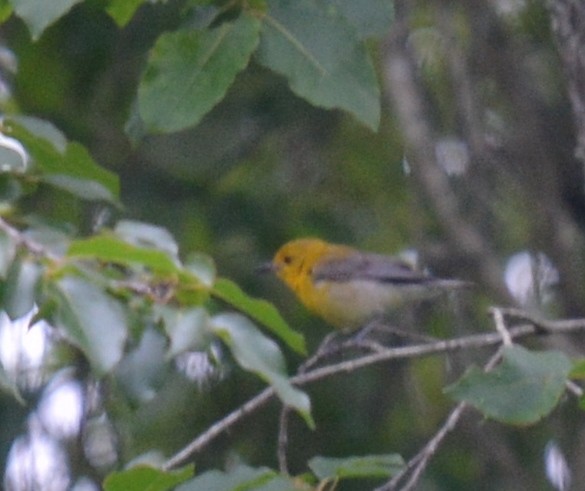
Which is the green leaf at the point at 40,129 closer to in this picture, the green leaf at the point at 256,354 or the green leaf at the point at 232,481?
the green leaf at the point at 256,354

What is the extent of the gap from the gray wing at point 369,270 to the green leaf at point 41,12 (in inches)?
152

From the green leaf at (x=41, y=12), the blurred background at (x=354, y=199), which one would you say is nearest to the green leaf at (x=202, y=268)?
the green leaf at (x=41, y=12)

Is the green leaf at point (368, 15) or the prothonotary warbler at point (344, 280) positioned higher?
the green leaf at point (368, 15)

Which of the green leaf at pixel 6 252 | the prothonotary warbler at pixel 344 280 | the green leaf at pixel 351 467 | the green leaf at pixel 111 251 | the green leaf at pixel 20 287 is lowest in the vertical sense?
the prothonotary warbler at pixel 344 280

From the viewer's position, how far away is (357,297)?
7305 millimetres

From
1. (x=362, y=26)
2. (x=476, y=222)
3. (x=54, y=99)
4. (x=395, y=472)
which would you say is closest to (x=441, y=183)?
(x=476, y=222)

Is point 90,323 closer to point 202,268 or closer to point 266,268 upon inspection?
point 202,268

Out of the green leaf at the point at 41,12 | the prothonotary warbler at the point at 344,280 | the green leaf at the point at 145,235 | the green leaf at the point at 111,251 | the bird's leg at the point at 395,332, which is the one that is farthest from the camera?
the prothonotary warbler at the point at 344,280

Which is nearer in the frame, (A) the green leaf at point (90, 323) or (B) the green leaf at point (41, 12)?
(A) the green leaf at point (90, 323)

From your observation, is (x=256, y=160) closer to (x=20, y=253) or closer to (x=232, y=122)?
(x=232, y=122)

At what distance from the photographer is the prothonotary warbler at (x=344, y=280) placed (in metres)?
6.69

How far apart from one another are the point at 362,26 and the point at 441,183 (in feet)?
6.90

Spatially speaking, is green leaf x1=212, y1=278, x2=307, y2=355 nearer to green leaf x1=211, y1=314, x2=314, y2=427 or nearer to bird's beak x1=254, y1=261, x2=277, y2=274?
green leaf x1=211, y1=314, x2=314, y2=427

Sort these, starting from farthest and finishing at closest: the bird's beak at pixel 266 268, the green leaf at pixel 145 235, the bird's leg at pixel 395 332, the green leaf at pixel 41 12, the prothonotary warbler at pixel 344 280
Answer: the prothonotary warbler at pixel 344 280 < the bird's beak at pixel 266 268 < the bird's leg at pixel 395 332 < the green leaf at pixel 41 12 < the green leaf at pixel 145 235
